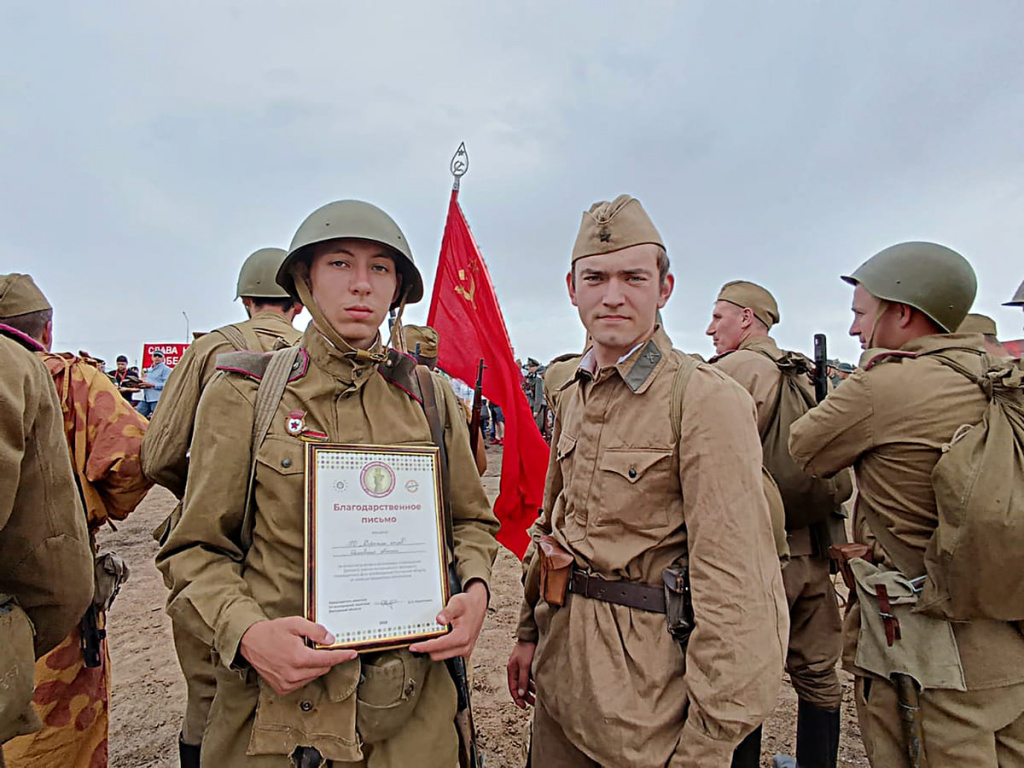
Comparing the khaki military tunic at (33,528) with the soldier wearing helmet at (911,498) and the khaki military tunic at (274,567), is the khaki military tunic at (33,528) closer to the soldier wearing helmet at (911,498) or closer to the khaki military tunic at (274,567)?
the khaki military tunic at (274,567)

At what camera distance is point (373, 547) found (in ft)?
5.59

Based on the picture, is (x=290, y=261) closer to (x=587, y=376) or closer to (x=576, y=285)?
(x=576, y=285)

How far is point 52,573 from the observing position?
1679mm

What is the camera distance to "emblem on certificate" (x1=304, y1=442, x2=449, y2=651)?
1.61 m

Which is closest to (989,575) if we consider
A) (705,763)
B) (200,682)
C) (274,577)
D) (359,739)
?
(705,763)

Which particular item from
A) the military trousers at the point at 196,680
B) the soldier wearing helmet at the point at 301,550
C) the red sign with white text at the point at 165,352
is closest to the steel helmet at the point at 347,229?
the soldier wearing helmet at the point at 301,550

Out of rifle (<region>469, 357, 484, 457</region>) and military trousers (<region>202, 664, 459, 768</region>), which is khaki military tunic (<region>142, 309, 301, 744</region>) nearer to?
military trousers (<region>202, 664, 459, 768</region>)

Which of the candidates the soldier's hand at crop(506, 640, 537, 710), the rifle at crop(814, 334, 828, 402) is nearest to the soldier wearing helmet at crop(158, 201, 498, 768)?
the soldier's hand at crop(506, 640, 537, 710)

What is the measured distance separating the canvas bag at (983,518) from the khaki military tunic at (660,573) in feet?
3.07

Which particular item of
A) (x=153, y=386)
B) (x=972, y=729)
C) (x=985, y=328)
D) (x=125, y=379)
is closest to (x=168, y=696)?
(x=972, y=729)

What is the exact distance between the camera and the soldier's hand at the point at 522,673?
240 cm

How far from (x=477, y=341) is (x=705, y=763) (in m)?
3.43

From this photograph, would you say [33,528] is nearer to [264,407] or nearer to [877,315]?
[264,407]

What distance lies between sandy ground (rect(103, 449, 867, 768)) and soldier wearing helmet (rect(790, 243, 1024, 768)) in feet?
5.20
